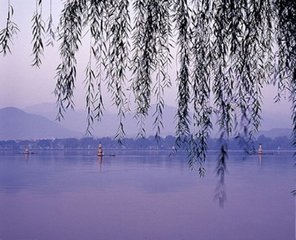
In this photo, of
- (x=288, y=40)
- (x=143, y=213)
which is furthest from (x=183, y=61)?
(x=143, y=213)

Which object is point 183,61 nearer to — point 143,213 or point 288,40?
point 288,40

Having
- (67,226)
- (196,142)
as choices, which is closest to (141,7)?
(196,142)

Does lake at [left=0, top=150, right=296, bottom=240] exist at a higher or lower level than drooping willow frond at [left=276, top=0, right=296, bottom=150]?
lower

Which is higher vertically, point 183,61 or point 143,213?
point 183,61

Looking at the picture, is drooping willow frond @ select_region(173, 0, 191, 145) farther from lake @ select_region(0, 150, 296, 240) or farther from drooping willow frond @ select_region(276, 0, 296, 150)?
lake @ select_region(0, 150, 296, 240)

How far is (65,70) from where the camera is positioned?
1.36 meters

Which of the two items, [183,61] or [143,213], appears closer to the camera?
[183,61]

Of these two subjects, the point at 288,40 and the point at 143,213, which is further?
the point at 143,213

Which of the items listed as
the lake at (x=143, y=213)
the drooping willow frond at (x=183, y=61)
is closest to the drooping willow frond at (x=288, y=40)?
the drooping willow frond at (x=183, y=61)

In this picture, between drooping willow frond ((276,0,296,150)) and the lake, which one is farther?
the lake

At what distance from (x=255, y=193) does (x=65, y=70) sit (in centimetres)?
3417

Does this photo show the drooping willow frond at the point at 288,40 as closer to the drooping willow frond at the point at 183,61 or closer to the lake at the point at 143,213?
the drooping willow frond at the point at 183,61

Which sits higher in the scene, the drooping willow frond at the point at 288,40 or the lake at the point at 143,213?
the drooping willow frond at the point at 288,40

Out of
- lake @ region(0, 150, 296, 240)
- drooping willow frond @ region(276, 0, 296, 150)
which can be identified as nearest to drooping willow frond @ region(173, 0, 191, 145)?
drooping willow frond @ region(276, 0, 296, 150)
